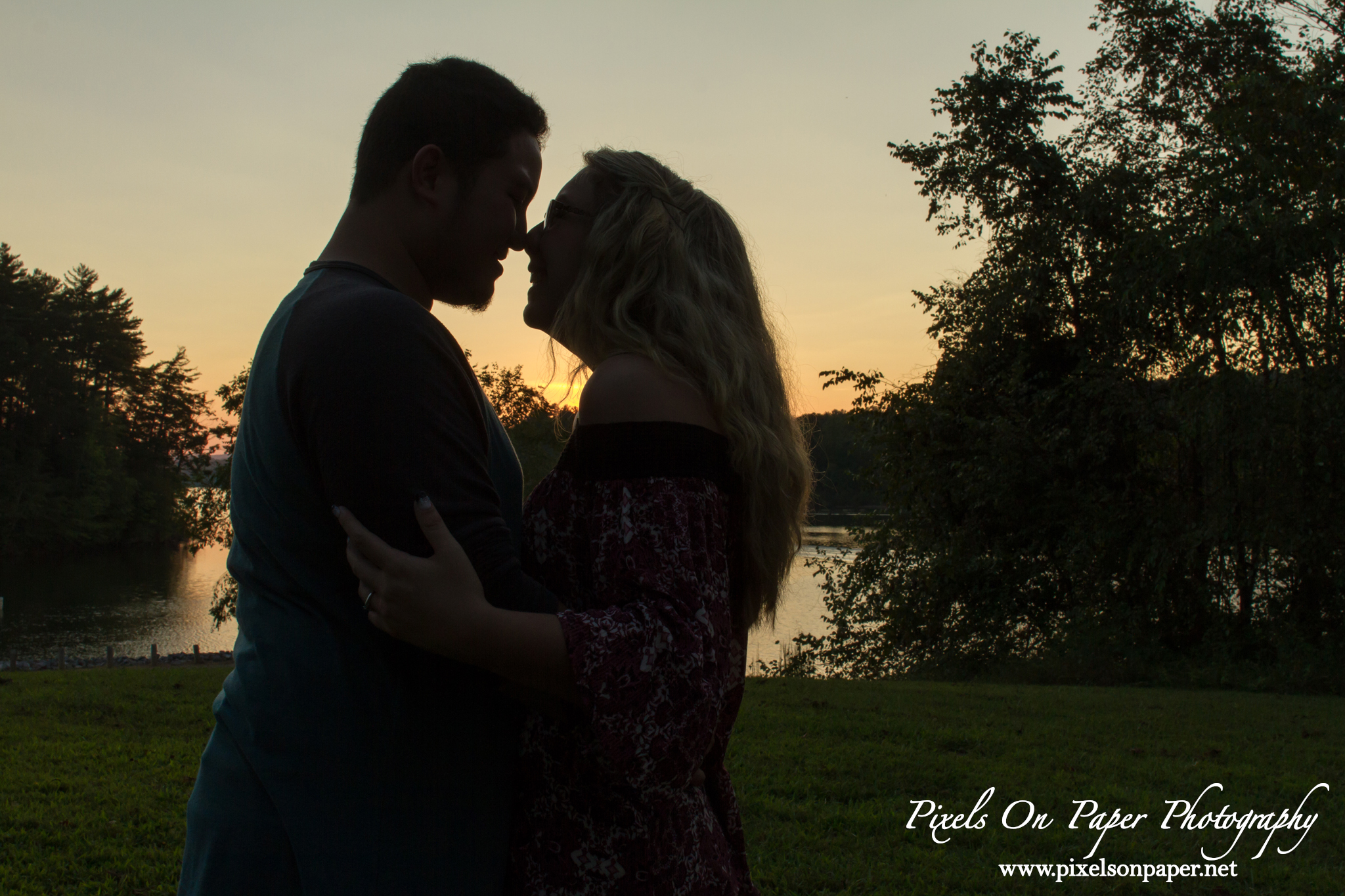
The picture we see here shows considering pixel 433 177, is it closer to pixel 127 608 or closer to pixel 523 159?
pixel 523 159

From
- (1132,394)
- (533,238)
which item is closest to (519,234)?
(533,238)

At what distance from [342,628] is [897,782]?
5.72 metres

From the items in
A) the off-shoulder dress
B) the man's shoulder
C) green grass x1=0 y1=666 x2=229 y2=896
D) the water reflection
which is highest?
the man's shoulder

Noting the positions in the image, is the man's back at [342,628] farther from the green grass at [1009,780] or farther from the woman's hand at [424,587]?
the green grass at [1009,780]

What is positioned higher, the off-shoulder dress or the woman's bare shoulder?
the woman's bare shoulder

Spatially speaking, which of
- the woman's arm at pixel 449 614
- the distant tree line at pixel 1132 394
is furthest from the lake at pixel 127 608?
the woman's arm at pixel 449 614

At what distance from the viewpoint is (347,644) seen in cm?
138

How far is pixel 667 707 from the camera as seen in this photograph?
4.44ft

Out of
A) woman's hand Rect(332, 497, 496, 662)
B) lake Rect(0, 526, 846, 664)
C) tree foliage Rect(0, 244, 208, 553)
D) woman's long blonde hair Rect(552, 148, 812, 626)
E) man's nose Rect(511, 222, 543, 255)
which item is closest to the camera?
woman's hand Rect(332, 497, 496, 662)

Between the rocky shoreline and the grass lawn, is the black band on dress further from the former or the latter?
the rocky shoreline

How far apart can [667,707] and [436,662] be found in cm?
36

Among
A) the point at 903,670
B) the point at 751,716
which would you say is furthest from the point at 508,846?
the point at 903,670

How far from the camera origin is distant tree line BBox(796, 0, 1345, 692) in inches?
534

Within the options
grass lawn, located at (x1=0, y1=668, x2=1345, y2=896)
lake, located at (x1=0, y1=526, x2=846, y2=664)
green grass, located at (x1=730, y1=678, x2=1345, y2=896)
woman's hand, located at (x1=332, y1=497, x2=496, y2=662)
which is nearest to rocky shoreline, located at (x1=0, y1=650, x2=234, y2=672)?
lake, located at (x1=0, y1=526, x2=846, y2=664)
